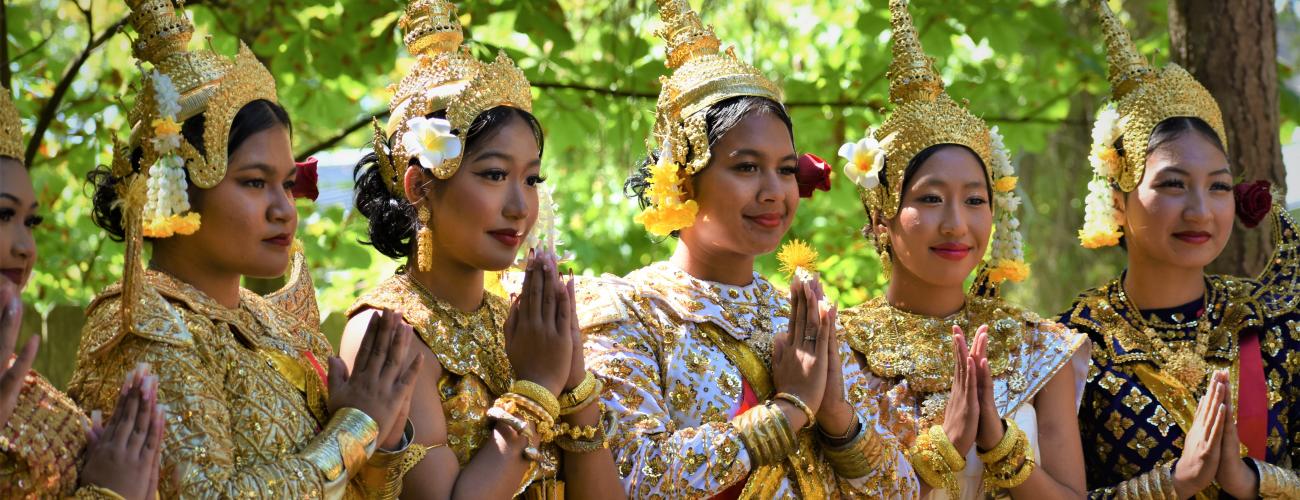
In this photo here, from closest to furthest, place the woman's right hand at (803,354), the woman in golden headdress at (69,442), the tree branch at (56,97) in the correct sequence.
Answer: the woman in golden headdress at (69,442) < the woman's right hand at (803,354) < the tree branch at (56,97)

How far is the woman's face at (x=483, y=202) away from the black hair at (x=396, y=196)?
0.02 meters

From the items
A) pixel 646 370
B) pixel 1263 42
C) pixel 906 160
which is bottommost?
pixel 646 370

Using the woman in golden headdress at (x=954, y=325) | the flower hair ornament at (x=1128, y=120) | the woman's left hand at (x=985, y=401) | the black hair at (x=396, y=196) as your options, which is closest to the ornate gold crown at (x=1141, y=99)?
the flower hair ornament at (x=1128, y=120)

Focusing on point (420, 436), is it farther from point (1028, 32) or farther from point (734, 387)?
point (1028, 32)

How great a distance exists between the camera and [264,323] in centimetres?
334

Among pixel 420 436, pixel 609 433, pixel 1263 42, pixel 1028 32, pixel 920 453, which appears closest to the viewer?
pixel 420 436

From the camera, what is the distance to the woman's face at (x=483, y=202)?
3.54m

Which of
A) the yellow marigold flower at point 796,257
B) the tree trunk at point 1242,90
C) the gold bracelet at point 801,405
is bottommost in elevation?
the gold bracelet at point 801,405

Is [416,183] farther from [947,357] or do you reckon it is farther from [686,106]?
[947,357]

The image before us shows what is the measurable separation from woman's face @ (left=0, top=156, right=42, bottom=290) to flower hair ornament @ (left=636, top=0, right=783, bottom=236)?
1.65m

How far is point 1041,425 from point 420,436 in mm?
2048

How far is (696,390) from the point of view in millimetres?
3754

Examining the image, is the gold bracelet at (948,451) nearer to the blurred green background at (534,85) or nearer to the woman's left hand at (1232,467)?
the woman's left hand at (1232,467)

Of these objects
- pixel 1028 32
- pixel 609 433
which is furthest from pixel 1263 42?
pixel 609 433
